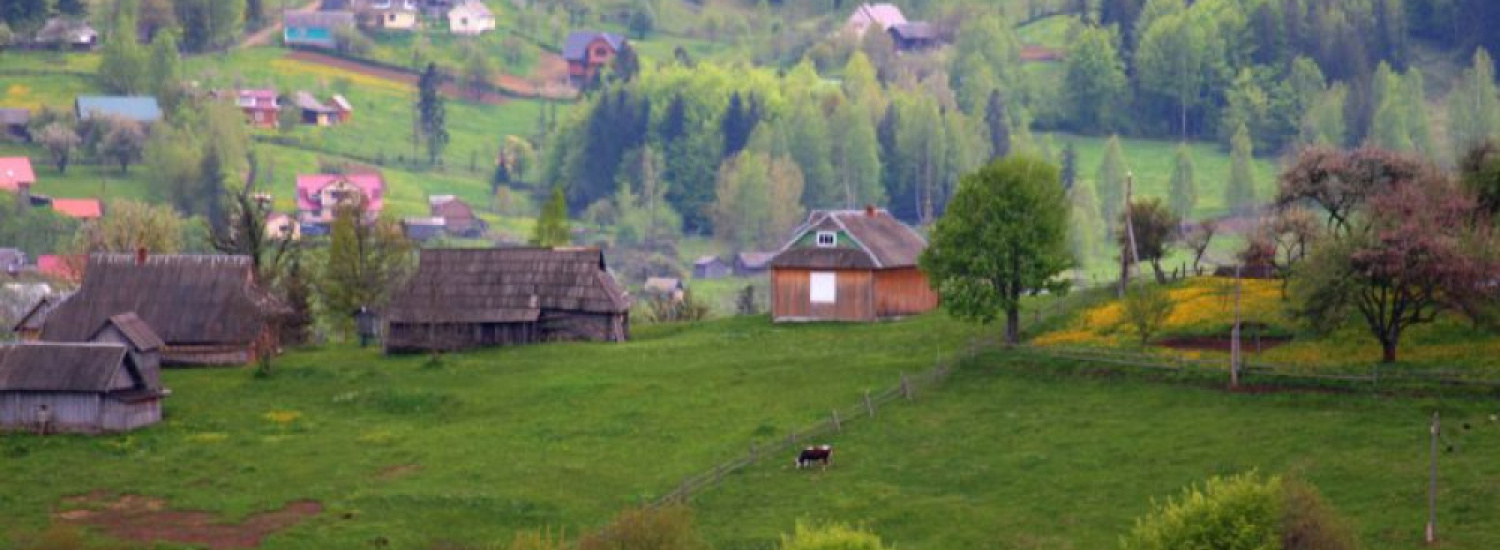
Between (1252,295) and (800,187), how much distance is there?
112299 mm

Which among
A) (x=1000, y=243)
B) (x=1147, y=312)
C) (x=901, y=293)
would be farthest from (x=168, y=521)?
(x=901, y=293)

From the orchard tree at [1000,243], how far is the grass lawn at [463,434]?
84.4 inches

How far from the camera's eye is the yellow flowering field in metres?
79.3

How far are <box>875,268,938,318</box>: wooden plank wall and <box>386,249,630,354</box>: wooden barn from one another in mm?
9938

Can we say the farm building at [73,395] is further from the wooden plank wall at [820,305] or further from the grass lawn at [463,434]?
the wooden plank wall at [820,305]

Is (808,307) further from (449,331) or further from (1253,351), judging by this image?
(1253,351)

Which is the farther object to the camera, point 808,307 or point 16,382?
point 808,307

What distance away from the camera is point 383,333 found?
9331cm

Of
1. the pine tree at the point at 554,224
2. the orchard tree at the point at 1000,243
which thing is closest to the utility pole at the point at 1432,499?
the orchard tree at the point at 1000,243

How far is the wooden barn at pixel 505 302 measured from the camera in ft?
300

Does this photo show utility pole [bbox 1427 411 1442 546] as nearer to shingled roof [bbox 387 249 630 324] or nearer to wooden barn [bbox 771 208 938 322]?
wooden barn [bbox 771 208 938 322]

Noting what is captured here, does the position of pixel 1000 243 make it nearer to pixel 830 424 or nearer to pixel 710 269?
pixel 830 424

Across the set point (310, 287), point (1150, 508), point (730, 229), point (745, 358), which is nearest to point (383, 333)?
point (310, 287)

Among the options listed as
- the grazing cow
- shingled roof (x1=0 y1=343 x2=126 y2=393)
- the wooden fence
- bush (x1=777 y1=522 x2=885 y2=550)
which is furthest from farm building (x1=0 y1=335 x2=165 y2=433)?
bush (x1=777 y1=522 x2=885 y2=550)
